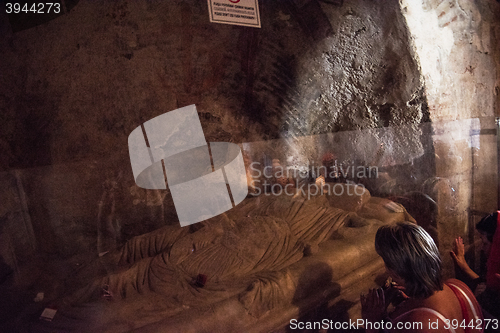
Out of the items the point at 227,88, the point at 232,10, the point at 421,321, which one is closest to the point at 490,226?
the point at 421,321

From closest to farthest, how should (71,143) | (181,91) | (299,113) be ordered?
(71,143) → (181,91) → (299,113)

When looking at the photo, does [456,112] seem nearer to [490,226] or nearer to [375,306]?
[490,226]

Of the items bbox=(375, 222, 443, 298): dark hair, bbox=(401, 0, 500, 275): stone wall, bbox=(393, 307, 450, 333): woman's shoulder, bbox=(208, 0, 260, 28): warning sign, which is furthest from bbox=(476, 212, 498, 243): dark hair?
bbox=(208, 0, 260, 28): warning sign

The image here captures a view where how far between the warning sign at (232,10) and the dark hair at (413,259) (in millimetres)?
2013

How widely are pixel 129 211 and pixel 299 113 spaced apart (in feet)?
8.36

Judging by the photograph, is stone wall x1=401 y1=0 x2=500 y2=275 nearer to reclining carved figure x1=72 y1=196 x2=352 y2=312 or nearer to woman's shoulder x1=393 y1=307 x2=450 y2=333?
reclining carved figure x1=72 y1=196 x2=352 y2=312

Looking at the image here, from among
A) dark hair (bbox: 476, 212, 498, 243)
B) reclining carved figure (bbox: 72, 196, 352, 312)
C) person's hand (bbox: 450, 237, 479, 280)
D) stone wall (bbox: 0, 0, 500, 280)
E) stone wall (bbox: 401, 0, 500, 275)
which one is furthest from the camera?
stone wall (bbox: 401, 0, 500, 275)

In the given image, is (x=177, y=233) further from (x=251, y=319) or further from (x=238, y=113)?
(x=238, y=113)

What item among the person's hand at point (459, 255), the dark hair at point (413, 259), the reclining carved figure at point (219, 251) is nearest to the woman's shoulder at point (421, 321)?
the dark hair at point (413, 259)

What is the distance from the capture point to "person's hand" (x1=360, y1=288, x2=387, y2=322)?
137cm

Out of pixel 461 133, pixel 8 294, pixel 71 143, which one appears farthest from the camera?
pixel 461 133

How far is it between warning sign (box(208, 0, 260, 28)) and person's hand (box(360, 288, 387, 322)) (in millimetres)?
2216

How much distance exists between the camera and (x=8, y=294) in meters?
2.06

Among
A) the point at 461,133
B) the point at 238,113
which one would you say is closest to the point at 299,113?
the point at 238,113
